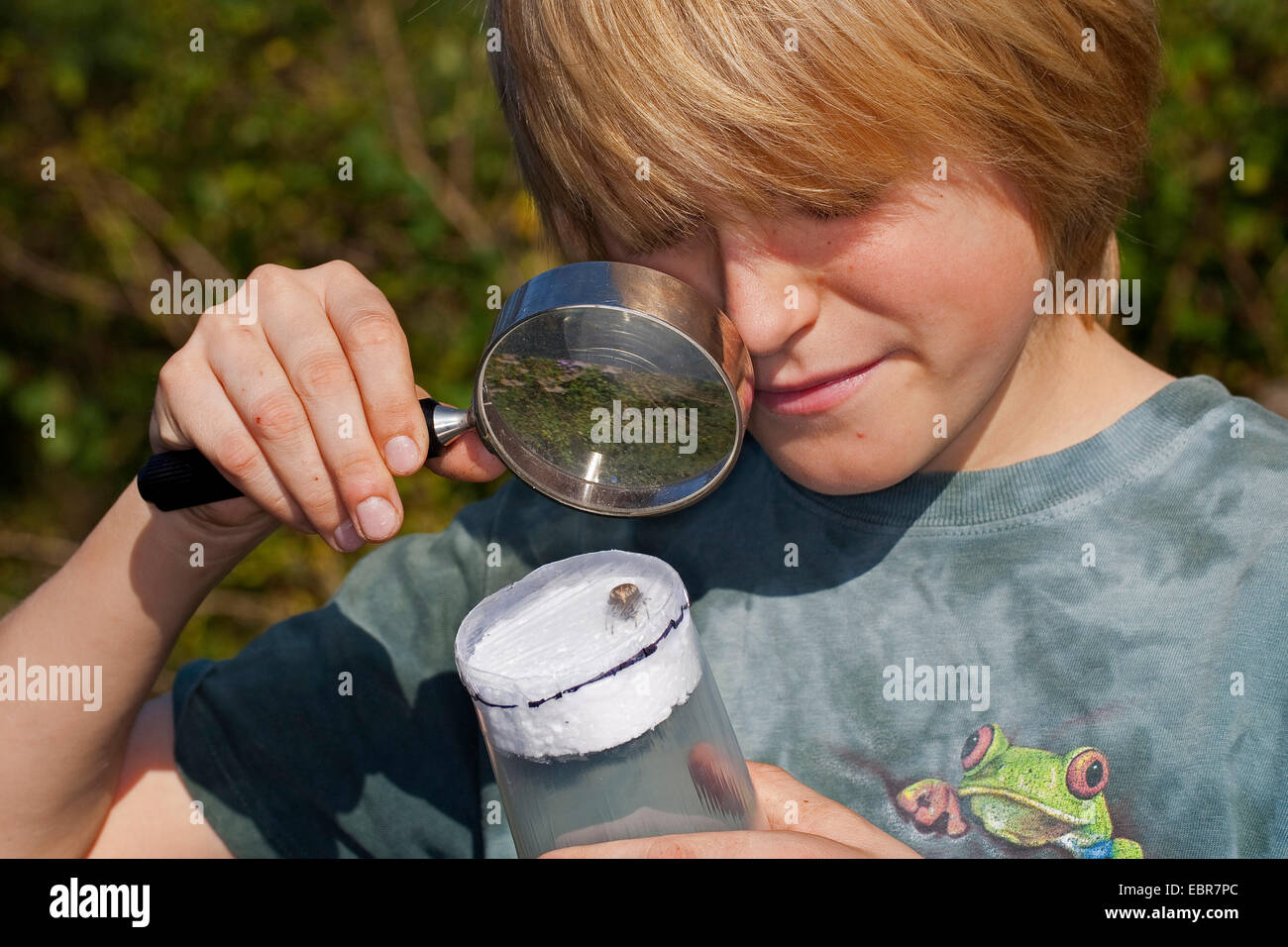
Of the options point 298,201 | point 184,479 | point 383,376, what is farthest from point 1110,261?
point 298,201

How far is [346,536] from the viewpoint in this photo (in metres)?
1.37

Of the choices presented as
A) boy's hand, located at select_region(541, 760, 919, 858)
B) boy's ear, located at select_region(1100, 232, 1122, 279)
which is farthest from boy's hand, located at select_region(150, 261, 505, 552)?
boy's ear, located at select_region(1100, 232, 1122, 279)

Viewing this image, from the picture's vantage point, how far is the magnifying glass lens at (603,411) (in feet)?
4.50

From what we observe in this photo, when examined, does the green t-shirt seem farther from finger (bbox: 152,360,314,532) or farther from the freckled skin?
finger (bbox: 152,360,314,532)

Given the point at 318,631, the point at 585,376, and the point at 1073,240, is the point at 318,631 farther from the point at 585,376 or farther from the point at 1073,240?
the point at 1073,240

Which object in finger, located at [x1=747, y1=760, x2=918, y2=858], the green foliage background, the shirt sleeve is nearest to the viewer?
finger, located at [x1=747, y1=760, x2=918, y2=858]

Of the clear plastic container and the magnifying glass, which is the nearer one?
the clear plastic container

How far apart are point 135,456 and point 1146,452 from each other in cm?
372

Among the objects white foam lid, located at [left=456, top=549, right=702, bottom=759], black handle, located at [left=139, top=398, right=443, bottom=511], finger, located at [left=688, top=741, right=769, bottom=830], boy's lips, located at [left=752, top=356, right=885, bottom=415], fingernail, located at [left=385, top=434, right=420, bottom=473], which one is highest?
boy's lips, located at [left=752, top=356, right=885, bottom=415]

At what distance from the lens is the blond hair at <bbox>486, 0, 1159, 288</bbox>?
1270 mm

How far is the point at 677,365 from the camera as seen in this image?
1364 millimetres

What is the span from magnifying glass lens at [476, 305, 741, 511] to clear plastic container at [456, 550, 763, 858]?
0.22 m

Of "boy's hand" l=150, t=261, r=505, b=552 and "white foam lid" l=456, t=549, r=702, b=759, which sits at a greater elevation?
"boy's hand" l=150, t=261, r=505, b=552

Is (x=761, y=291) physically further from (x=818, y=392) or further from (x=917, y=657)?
(x=917, y=657)
